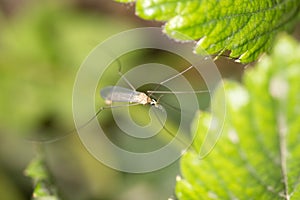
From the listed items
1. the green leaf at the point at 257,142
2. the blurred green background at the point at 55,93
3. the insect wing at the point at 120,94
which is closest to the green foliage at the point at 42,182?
the insect wing at the point at 120,94

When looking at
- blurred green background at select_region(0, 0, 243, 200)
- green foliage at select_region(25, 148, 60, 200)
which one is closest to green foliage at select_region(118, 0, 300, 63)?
green foliage at select_region(25, 148, 60, 200)

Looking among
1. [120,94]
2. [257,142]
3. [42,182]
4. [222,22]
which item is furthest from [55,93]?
[257,142]

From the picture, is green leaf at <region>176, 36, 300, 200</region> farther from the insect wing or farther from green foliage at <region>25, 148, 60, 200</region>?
the insect wing

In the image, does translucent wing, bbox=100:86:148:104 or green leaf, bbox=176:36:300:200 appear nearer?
green leaf, bbox=176:36:300:200

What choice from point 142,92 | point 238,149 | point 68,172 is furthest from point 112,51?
point 238,149

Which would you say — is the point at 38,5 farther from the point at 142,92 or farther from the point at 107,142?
the point at 142,92

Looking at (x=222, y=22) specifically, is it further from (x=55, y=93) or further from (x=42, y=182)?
(x=55, y=93)

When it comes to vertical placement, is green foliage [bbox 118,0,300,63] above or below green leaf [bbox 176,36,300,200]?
above
